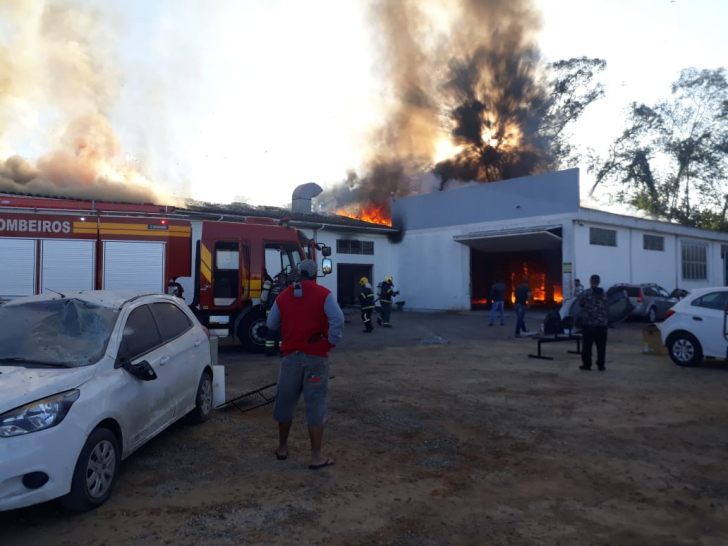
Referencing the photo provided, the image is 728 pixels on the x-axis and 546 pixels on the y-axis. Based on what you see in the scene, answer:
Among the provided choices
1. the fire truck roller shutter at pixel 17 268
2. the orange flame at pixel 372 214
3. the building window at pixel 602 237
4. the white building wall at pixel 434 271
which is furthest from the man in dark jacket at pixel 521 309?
the orange flame at pixel 372 214

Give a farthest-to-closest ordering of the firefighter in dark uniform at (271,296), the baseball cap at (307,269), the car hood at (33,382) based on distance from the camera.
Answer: the firefighter in dark uniform at (271,296)
the baseball cap at (307,269)
the car hood at (33,382)

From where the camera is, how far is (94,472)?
3.88 metres

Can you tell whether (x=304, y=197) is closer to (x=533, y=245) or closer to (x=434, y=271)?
(x=434, y=271)

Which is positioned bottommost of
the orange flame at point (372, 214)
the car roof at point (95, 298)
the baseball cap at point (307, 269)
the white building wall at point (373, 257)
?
the car roof at point (95, 298)

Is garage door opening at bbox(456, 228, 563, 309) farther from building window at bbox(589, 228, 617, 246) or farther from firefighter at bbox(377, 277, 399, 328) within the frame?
firefighter at bbox(377, 277, 399, 328)

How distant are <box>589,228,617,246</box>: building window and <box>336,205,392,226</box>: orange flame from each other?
1154 cm

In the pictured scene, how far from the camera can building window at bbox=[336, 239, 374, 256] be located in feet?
82.3

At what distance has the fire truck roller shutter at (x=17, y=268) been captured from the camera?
9492mm

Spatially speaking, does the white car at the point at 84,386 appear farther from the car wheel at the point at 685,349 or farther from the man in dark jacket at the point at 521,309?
the man in dark jacket at the point at 521,309

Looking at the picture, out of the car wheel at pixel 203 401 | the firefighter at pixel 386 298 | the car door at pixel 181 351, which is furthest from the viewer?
the firefighter at pixel 386 298

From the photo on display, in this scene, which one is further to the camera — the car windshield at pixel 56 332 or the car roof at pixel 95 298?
the car roof at pixel 95 298

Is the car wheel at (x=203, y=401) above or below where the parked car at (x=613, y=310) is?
below

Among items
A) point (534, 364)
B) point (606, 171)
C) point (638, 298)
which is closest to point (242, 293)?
point (534, 364)

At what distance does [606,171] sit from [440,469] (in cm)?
3725
